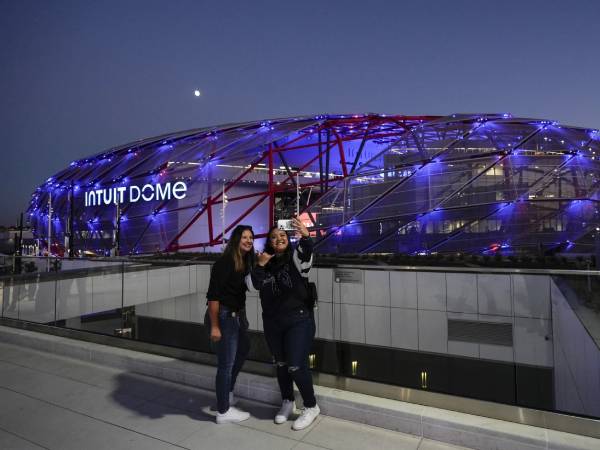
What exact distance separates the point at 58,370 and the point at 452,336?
455 centimetres

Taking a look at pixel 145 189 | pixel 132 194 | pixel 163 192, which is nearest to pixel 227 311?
pixel 163 192

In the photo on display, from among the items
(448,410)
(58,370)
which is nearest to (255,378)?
(448,410)

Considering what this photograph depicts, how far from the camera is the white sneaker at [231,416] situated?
3172 millimetres

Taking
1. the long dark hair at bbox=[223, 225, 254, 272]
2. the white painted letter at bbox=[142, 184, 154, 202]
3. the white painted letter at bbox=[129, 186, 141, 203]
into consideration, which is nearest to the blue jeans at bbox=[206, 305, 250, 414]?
the long dark hair at bbox=[223, 225, 254, 272]

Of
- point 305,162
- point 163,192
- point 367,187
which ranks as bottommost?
point 367,187

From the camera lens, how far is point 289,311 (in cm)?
306

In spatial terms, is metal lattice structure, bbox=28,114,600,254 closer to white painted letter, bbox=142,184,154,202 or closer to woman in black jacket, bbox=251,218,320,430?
white painted letter, bbox=142,184,154,202

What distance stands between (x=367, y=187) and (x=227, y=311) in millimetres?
15236

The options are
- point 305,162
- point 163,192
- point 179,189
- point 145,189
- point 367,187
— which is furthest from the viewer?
point 305,162

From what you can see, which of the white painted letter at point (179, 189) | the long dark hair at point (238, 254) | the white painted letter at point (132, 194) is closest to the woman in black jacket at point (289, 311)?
the long dark hair at point (238, 254)

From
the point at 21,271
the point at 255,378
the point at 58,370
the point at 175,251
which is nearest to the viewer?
the point at 255,378

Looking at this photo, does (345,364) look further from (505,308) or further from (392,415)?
(505,308)

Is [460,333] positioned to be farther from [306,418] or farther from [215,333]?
[215,333]

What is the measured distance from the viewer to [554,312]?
136 inches
